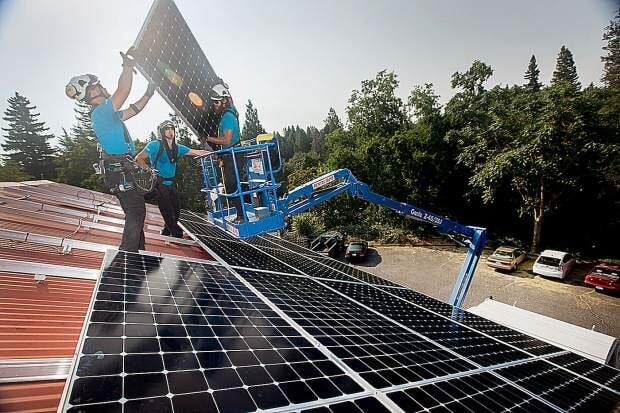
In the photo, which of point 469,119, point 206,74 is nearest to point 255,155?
point 206,74

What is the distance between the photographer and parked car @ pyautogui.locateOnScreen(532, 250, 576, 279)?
18109mm

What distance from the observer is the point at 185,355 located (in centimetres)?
217

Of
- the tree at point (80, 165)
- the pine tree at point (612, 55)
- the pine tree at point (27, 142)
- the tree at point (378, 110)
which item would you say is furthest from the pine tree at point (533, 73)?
the pine tree at point (27, 142)

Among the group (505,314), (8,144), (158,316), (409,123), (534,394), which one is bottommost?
(505,314)

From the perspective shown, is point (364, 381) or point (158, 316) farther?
point (158, 316)

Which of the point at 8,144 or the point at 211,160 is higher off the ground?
the point at 8,144

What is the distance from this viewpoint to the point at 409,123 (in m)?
39.8

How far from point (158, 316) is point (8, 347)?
3.60 feet

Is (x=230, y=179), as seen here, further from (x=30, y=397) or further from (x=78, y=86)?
(x=30, y=397)

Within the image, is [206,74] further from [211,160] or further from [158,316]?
[158,316]

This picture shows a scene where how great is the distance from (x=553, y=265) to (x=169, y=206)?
22.8 metres

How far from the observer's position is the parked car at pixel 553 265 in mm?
18109

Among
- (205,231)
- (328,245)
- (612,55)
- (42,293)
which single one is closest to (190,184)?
(328,245)

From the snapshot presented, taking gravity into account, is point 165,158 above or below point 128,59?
below
